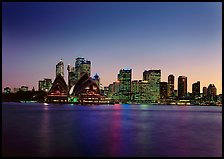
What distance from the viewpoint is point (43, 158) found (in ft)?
43.8

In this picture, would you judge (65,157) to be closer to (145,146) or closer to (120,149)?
(120,149)

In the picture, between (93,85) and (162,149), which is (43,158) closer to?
(162,149)

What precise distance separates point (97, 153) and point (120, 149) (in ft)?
6.17

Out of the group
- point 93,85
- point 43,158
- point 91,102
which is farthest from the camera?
point 91,102

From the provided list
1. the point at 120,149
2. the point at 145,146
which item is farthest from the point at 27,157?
the point at 145,146

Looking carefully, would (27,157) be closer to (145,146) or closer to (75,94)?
(145,146)

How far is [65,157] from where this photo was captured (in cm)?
1411

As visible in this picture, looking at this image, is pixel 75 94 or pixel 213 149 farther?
pixel 75 94

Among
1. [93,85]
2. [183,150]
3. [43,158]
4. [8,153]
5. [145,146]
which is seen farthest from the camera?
[93,85]

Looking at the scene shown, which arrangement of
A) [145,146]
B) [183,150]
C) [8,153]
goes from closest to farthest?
[8,153]
[183,150]
[145,146]

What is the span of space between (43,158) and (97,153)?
117 inches

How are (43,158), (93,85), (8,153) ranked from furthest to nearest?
(93,85) < (8,153) < (43,158)

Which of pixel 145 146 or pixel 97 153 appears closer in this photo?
pixel 97 153

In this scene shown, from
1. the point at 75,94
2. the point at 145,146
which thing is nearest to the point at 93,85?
the point at 75,94
